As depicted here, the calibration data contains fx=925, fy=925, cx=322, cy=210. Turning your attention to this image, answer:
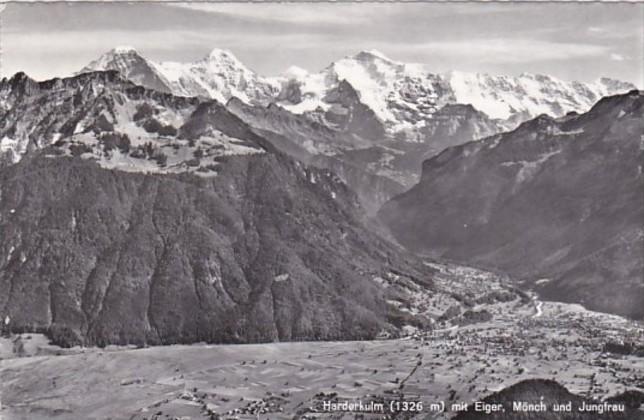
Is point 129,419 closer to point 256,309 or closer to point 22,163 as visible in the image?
point 256,309

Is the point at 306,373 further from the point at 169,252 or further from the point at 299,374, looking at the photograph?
the point at 169,252

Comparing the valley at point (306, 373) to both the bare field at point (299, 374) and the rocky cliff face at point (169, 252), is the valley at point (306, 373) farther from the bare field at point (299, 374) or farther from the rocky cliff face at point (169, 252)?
the rocky cliff face at point (169, 252)

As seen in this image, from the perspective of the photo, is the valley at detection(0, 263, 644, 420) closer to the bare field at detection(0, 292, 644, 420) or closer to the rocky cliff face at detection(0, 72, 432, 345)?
the bare field at detection(0, 292, 644, 420)

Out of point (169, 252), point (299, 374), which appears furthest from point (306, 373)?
point (169, 252)

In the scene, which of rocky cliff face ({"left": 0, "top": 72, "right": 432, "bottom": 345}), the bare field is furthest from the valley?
rocky cliff face ({"left": 0, "top": 72, "right": 432, "bottom": 345})

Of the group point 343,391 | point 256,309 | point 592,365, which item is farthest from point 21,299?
point 592,365

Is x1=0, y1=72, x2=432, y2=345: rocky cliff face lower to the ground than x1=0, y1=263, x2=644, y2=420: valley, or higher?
higher

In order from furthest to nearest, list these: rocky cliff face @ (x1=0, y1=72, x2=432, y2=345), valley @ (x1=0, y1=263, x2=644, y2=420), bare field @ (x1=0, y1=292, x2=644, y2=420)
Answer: rocky cliff face @ (x1=0, y1=72, x2=432, y2=345), bare field @ (x1=0, y1=292, x2=644, y2=420), valley @ (x1=0, y1=263, x2=644, y2=420)

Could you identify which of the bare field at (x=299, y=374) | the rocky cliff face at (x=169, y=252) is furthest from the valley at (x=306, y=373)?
the rocky cliff face at (x=169, y=252)
